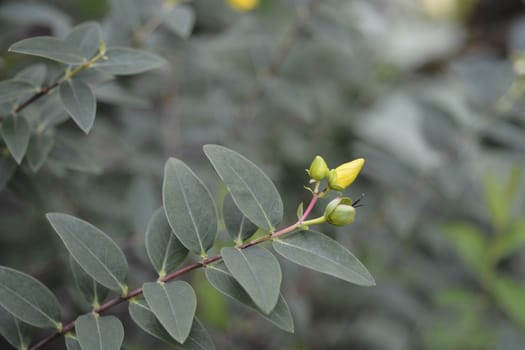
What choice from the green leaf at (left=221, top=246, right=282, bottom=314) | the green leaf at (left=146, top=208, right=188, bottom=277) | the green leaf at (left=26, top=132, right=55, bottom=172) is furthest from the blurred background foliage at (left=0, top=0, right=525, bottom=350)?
the green leaf at (left=221, top=246, right=282, bottom=314)

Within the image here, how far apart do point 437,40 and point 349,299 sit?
1778mm

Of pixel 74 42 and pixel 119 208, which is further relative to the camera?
pixel 119 208

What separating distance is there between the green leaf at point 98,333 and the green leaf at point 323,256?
195mm

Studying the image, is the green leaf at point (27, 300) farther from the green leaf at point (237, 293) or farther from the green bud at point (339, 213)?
the green bud at point (339, 213)

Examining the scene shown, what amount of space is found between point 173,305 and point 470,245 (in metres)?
1.04

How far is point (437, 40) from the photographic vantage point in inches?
113

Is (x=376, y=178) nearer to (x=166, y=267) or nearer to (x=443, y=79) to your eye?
(x=166, y=267)

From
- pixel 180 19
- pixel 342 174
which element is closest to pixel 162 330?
pixel 342 174

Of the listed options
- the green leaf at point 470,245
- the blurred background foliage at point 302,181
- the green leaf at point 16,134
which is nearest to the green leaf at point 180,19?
the blurred background foliage at point 302,181

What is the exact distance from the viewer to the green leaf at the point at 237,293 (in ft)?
2.13

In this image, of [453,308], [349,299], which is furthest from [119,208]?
[453,308]

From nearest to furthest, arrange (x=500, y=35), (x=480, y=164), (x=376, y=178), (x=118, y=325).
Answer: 1. (x=118, y=325)
2. (x=376, y=178)
3. (x=480, y=164)
4. (x=500, y=35)

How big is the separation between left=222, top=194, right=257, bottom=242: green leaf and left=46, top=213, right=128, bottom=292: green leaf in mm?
129

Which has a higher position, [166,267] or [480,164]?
[166,267]
